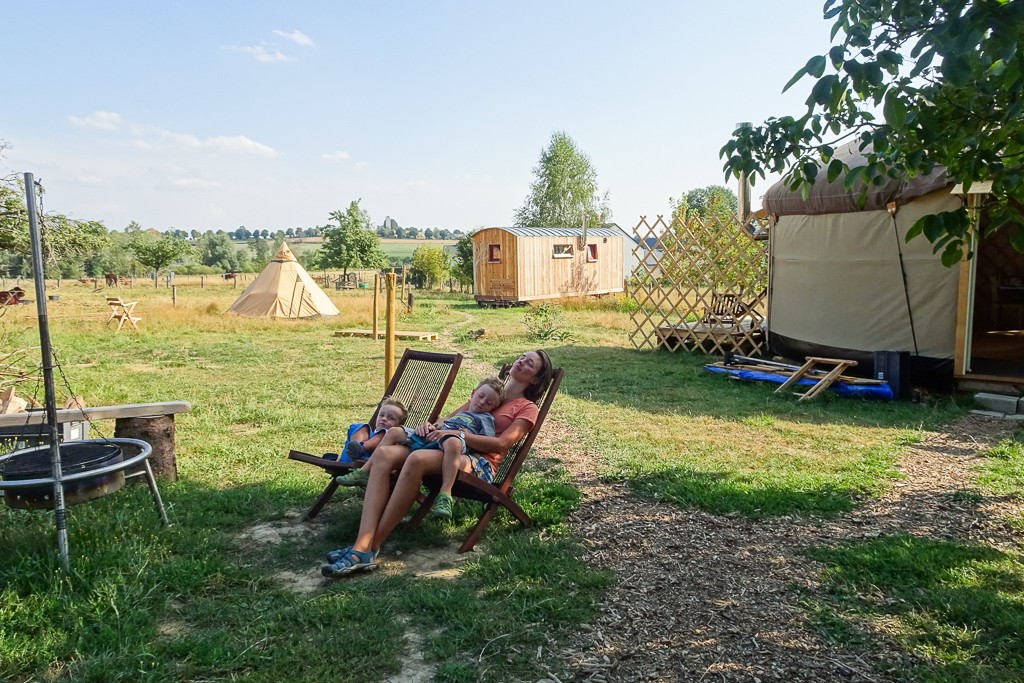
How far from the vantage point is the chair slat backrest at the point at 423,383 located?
4.07 m

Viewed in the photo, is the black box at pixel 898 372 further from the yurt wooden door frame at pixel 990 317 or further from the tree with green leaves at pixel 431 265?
the tree with green leaves at pixel 431 265

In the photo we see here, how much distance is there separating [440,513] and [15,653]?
1516mm

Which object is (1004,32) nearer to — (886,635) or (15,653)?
(886,635)

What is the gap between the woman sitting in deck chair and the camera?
10.1 ft

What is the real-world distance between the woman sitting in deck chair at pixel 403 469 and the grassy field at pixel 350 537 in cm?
11

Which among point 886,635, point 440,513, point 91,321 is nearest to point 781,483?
point 886,635

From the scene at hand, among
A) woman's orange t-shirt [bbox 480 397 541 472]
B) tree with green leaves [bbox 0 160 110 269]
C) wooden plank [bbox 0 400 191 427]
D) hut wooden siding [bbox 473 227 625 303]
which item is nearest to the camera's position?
woman's orange t-shirt [bbox 480 397 541 472]

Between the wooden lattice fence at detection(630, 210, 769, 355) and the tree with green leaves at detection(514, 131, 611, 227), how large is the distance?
26.4 meters

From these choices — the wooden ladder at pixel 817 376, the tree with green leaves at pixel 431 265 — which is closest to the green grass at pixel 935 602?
the wooden ladder at pixel 817 376

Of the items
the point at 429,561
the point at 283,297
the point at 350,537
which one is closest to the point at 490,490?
the point at 429,561

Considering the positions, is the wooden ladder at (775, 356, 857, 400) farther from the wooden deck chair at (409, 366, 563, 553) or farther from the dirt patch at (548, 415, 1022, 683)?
the wooden deck chair at (409, 366, 563, 553)

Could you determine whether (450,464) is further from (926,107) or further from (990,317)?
(990,317)

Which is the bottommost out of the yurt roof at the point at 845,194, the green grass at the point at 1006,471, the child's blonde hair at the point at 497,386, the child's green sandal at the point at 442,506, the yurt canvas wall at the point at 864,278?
→ the green grass at the point at 1006,471

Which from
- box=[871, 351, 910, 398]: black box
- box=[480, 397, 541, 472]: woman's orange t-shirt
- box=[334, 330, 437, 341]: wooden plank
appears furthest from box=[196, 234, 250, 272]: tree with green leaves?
box=[480, 397, 541, 472]: woman's orange t-shirt
